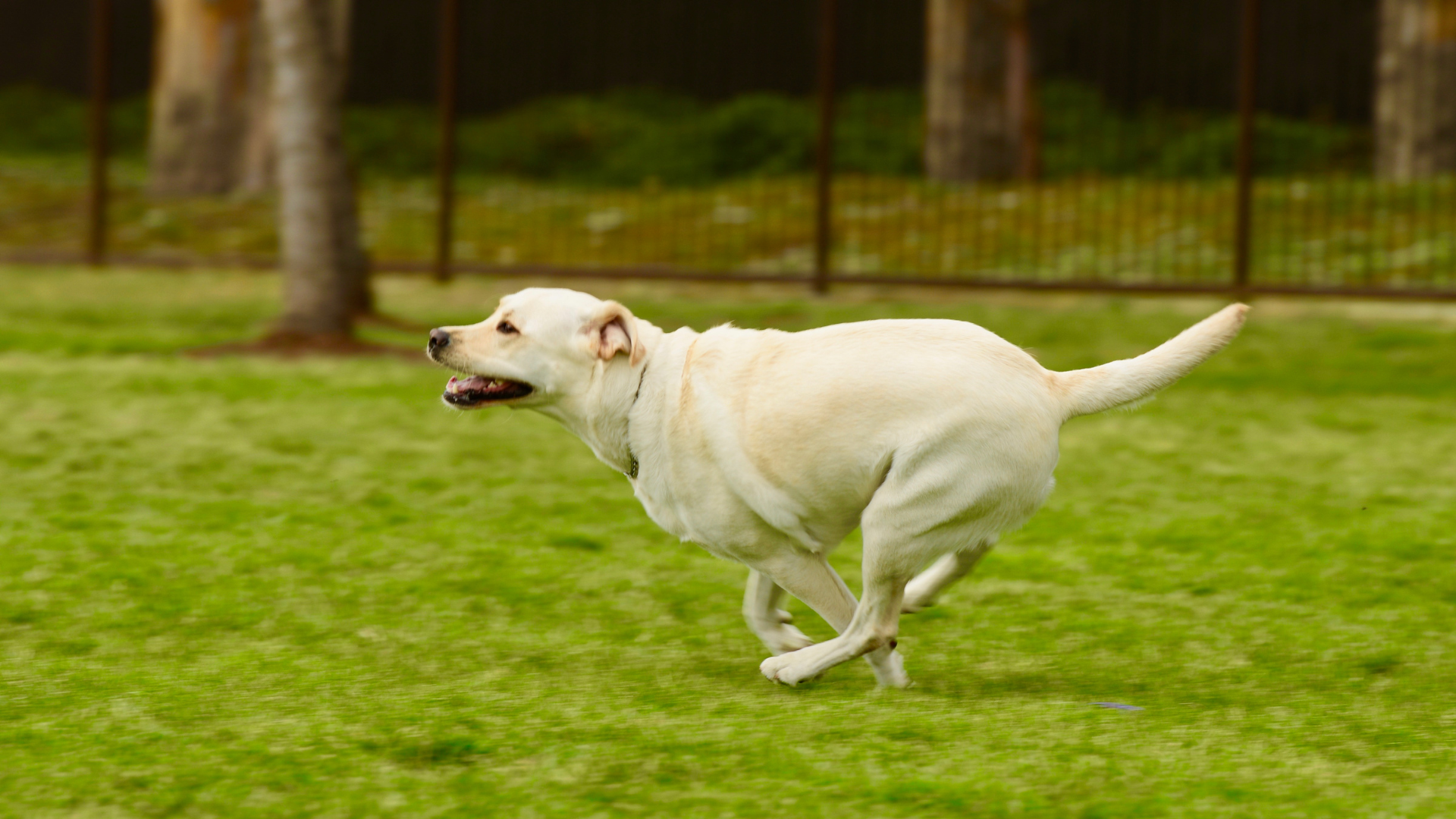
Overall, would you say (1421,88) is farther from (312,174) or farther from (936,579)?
(936,579)

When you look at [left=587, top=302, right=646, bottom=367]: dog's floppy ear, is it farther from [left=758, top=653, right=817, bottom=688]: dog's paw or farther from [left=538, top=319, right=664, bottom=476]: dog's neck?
[left=758, top=653, right=817, bottom=688]: dog's paw

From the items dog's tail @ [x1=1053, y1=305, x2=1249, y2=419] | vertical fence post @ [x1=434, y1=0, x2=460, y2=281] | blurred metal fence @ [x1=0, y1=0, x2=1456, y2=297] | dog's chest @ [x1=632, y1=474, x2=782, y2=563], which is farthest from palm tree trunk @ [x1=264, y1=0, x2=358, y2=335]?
dog's tail @ [x1=1053, y1=305, x2=1249, y2=419]

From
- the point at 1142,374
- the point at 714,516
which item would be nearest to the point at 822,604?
the point at 714,516

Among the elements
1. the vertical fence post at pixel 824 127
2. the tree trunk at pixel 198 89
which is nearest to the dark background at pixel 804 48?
the vertical fence post at pixel 824 127

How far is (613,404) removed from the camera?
3.79 m

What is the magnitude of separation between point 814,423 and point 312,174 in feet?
19.8

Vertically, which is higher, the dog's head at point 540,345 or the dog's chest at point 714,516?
the dog's head at point 540,345

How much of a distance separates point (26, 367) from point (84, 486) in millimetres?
3112

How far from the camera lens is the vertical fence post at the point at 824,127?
10.7 m

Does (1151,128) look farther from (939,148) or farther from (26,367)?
(26,367)

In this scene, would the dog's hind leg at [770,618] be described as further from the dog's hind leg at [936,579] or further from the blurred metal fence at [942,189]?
the blurred metal fence at [942,189]

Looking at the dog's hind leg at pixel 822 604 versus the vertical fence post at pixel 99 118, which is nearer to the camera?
the dog's hind leg at pixel 822 604

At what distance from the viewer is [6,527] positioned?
513 centimetres

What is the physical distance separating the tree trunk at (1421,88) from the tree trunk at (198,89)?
10087 millimetres
